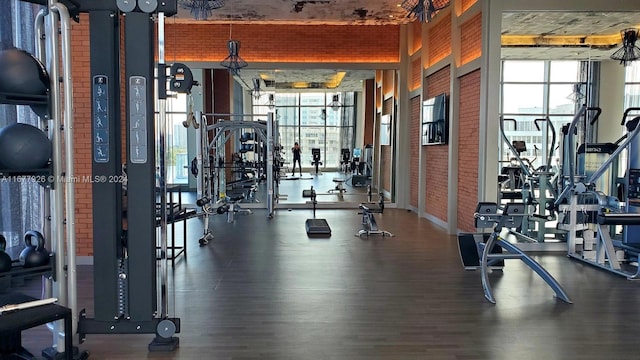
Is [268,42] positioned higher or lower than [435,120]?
higher

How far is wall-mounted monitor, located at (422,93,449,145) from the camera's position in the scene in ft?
22.5

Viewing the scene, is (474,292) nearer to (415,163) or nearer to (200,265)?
(200,265)

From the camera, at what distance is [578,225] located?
5188 millimetres

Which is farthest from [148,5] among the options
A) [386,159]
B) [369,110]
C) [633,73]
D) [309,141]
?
[309,141]

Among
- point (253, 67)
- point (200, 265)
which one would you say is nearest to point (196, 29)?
point (253, 67)

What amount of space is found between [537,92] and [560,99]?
59cm

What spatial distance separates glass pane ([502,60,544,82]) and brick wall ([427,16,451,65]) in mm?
3871

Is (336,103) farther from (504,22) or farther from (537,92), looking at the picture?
(504,22)

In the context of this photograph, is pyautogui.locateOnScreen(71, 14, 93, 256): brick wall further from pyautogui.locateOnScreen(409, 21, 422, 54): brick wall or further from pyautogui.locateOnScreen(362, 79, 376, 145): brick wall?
pyautogui.locateOnScreen(362, 79, 376, 145): brick wall

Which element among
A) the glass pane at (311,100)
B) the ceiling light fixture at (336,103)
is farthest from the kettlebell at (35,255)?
the glass pane at (311,100)

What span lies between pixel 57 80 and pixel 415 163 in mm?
7029

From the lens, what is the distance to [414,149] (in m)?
8.90

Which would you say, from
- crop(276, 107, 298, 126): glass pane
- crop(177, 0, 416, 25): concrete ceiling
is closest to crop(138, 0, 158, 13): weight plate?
crop(177, 0, 416, 25): concrete ceiling

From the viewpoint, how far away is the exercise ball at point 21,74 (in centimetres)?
240
